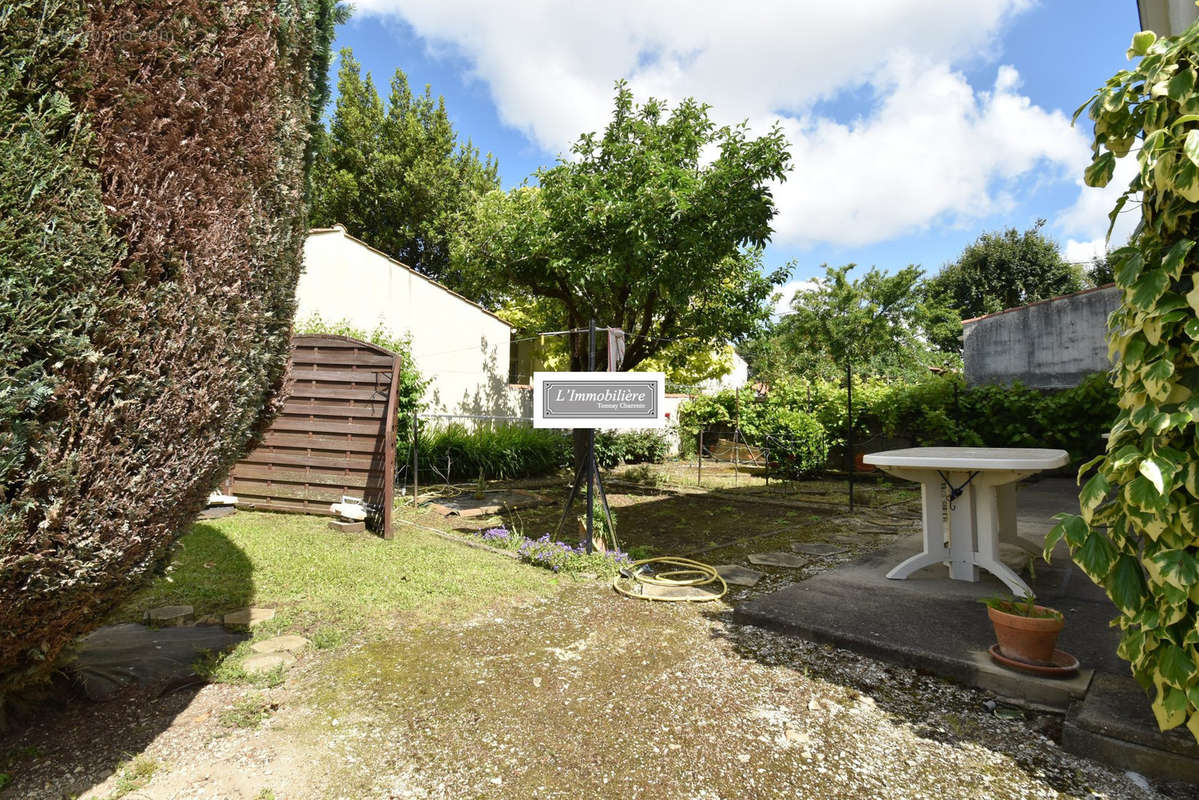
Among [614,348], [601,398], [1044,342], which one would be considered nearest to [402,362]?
[614,348]

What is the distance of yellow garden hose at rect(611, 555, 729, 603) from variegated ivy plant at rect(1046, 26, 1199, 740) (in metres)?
2.71

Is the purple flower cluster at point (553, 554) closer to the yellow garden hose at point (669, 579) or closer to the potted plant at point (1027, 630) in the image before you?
the yellow garden hose at point (669, 579)

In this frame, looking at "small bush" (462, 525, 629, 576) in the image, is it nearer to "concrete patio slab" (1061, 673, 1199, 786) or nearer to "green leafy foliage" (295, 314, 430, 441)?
"concrete patio slab" (1061, 673, 1199, 786)

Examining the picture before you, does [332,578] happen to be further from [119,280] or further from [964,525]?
[964,525]

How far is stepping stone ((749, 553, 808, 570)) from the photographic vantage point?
17.3ft

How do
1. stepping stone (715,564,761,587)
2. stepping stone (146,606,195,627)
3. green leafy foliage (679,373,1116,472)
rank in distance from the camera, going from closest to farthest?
1. stepping stone (146,606,195,627)
2. stepping stone (715,564,761,587)
3. green leafy foliage (679,373,1116,472)

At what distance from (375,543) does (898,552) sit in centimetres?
519

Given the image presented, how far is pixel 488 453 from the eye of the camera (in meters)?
10.5

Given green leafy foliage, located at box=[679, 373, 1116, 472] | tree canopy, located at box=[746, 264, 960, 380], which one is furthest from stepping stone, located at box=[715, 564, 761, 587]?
tree canopy, located at box=[746, 264, 960, 380]

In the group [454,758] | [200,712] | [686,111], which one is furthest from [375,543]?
[686,111]

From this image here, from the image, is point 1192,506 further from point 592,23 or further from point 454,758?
point 592,23

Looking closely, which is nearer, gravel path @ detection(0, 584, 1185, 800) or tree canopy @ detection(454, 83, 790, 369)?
gravel path @ detection(0, 584, 1185, 800)

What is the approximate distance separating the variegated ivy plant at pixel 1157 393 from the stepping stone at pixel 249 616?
14.0 feet

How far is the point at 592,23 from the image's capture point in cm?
714
